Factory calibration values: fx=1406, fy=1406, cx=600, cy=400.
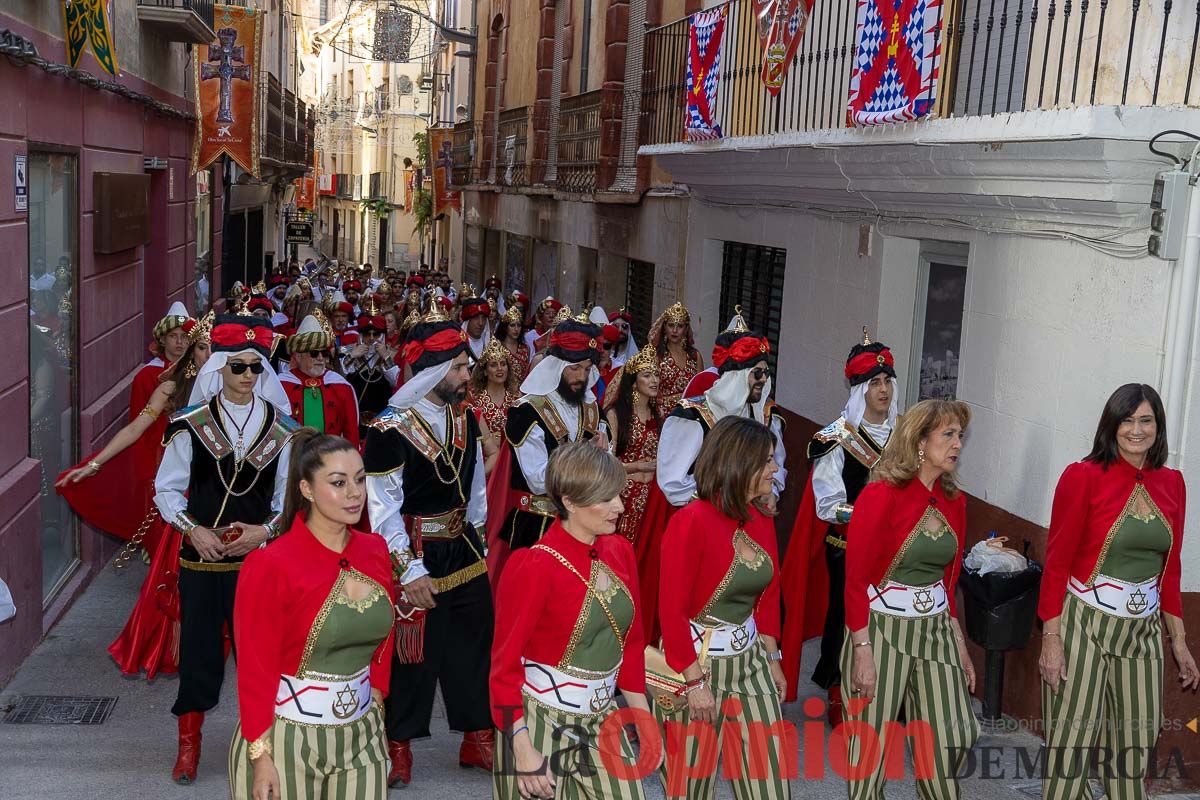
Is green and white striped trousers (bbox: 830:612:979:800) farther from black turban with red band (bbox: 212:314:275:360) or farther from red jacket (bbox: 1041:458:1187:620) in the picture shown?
black turban with red band (bbox: 212:314:275:360)

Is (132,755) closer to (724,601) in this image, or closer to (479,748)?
(479,748)

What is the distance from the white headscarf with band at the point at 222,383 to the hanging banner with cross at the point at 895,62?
12.5 ft

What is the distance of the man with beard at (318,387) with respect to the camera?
9.23 meters

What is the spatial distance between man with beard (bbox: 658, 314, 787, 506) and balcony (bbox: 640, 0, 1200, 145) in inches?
68.6

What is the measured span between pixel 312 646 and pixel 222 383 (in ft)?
8.35

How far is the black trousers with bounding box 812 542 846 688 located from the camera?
7.17 meters

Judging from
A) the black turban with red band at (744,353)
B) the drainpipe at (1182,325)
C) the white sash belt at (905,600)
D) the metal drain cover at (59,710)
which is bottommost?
the metal drain cover at (59,710)

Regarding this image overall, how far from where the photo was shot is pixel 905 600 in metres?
5.35

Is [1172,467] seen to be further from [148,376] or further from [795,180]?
[148,376]

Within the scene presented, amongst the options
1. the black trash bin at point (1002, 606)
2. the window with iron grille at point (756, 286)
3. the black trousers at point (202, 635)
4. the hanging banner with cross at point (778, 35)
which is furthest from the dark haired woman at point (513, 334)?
the black trousers at point (202, 635)

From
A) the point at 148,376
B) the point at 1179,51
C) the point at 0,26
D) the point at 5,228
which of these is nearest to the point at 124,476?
the point at 148,376

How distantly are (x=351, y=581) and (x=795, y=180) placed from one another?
647 centimetres

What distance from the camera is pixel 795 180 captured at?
32.8 feet

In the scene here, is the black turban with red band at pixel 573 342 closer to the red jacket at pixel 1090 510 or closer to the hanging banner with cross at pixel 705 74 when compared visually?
the red jacket at pixel 1090 510
